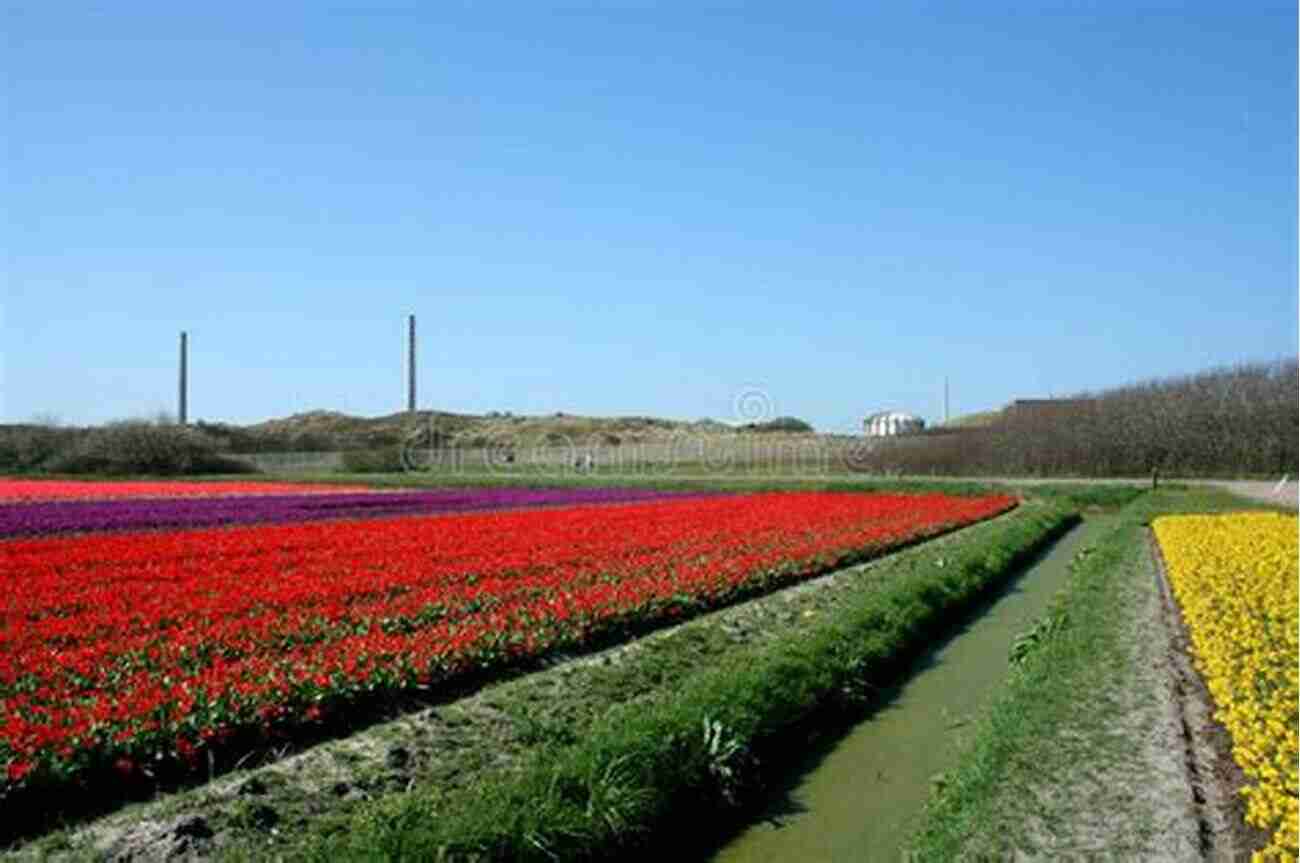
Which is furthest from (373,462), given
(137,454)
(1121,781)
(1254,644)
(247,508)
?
(1121,781)

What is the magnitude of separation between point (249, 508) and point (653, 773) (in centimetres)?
2429

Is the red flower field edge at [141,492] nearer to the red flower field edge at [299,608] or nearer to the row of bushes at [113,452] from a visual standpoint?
the red flower field edge at [299,608]

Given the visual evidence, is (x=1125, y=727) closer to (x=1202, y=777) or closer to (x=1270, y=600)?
(x=1202, y=777)

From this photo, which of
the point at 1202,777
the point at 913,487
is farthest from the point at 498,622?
the point at 913,487

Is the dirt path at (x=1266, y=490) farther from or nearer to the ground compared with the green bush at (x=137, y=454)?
nearer to the ground

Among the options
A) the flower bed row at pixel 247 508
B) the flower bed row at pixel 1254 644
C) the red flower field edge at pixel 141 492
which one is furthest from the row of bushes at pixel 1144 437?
the flower bed row at pixel 1254 644

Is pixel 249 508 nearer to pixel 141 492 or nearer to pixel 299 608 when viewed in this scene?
pixel 141 492

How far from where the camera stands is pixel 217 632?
11.2 m

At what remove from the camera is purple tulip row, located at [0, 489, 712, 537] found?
78.9 feet

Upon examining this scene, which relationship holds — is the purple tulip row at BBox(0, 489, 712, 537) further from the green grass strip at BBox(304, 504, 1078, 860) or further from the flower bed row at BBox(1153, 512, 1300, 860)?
the flower bed row at BBox(1153, 512, 1300, 860)

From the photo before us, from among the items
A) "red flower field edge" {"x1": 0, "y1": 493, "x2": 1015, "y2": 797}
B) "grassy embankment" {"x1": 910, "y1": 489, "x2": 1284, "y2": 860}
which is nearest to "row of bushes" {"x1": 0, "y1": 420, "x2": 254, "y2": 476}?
"red flower field edge" {"x1": 0, "y1": 493, "x2": 1015, "y2": 797}

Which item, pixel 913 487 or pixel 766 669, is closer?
pixel 766 669

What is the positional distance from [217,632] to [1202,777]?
26.6 feet

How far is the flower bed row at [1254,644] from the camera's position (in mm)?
6695
